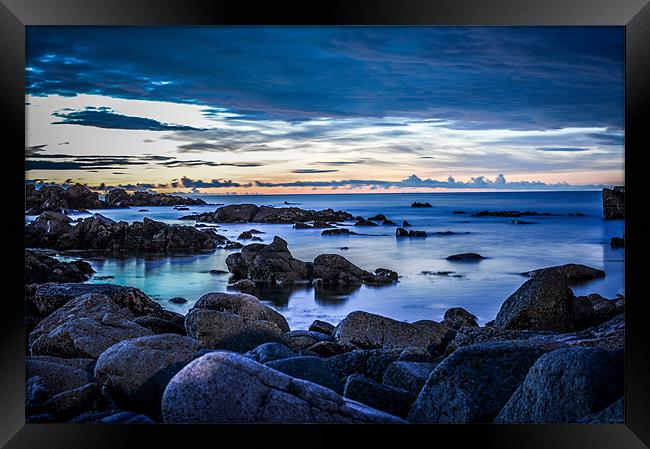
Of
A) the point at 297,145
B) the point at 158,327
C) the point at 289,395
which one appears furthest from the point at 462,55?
the point at 289,395

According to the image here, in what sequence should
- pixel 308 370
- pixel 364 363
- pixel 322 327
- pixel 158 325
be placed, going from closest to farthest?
pixel 308 370
pixel 364 363
pixel 158 325
pixel 322 327

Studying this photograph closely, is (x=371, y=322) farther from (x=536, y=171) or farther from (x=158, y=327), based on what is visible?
(x=536, y=171)

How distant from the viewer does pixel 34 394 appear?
382 cm

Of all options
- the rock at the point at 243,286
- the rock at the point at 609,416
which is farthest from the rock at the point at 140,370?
the rock at the point at 243,286

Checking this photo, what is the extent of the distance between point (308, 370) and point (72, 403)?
143 centimetres

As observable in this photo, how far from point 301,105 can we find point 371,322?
2522 millimetres

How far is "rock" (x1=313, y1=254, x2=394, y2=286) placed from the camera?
7.09 meters

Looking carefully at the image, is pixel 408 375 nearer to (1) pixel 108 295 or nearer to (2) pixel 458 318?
(2) pixel 458 318

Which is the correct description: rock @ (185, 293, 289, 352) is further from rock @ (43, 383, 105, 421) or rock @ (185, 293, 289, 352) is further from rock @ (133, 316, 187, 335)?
rock @ (43, 383, 105, 421)

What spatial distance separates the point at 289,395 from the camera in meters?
3.40

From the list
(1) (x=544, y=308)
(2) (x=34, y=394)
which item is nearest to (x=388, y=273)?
(1) (x=544, y=308)

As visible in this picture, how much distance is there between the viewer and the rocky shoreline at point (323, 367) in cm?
341

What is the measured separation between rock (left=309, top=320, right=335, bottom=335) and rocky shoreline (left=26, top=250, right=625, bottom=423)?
1.82ft

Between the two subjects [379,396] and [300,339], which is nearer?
[379,396]
